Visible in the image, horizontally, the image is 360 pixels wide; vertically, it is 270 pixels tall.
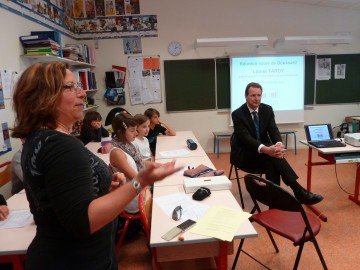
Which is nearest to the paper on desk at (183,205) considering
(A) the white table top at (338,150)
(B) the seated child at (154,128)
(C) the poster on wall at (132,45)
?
(A) the white table top at (338,150)

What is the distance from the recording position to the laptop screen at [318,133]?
3.15 metres

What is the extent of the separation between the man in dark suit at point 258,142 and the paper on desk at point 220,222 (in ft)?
4.41

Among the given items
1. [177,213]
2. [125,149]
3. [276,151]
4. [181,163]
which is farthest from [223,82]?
[177,213]

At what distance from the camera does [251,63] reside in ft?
17.3

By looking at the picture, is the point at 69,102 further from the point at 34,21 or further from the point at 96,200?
the point at 34,21

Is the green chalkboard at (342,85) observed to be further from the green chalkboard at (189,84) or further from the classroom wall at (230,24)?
the green chalkboard at (189,84)

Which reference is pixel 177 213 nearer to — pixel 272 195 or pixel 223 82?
pixel 272 195

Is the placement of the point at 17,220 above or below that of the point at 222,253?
above

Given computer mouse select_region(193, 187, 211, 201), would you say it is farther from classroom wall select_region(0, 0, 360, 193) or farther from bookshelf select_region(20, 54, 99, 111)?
classroom wall select_region(0, 0, 360, 193)

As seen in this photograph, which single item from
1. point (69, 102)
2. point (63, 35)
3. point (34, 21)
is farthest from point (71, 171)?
point (63, 35)

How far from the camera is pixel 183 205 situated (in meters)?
1.72

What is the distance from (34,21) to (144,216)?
307 cm

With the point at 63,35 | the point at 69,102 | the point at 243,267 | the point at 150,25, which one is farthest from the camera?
the point at 150,25

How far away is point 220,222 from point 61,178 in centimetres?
94
